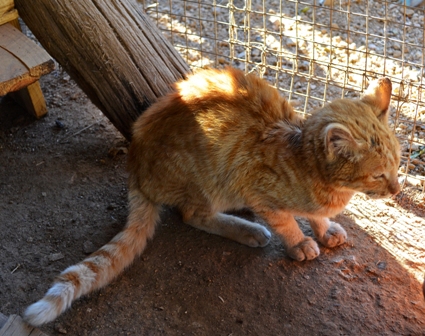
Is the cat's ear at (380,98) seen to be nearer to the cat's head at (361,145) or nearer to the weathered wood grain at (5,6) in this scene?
the cat's head at (361,145)

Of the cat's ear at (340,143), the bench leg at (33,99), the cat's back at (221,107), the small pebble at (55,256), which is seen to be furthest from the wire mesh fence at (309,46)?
the small pebble at (55,256)

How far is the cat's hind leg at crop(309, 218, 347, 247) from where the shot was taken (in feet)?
11.2

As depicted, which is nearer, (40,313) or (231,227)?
(40,313)

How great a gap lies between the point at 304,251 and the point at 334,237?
0.26 metres

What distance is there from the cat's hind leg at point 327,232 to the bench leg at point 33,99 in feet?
7.83

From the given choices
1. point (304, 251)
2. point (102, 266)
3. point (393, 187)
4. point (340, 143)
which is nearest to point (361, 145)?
point (340, 143)

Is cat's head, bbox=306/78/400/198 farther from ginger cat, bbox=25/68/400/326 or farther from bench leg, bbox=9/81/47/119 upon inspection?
bench leg, bbox=9/81/47/119

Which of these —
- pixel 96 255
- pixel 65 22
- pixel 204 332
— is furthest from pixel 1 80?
pixel 204 332

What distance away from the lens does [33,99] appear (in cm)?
436

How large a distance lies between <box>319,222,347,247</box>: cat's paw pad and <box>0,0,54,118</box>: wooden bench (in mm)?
2043

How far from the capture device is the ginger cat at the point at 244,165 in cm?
290

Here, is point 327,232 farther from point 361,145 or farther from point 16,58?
point 16,58

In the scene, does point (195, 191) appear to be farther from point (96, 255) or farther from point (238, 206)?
point (96, 255)

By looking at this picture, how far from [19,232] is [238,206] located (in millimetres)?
1411
